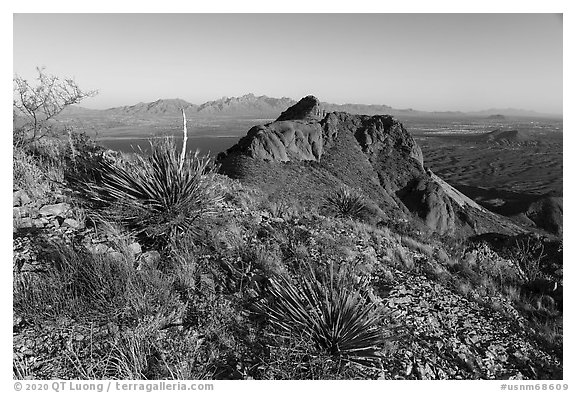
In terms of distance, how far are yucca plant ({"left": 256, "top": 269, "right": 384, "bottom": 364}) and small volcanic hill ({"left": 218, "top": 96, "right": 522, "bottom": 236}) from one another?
49.5 ft

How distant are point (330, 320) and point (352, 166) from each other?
91.2 feet

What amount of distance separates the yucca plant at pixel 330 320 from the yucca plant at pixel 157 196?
5.92 feet

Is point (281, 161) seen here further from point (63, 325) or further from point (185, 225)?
point (63, 325)

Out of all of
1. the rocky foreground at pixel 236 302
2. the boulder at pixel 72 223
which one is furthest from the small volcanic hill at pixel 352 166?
the boulder at pixel 72 223

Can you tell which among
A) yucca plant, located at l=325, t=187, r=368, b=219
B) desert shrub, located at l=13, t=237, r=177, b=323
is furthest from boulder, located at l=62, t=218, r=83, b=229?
yucca plant, located at l=325, t=187, r=368, b=219

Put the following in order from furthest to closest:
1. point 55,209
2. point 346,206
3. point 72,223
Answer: point 346,206 < point 55,209 < point 72,223

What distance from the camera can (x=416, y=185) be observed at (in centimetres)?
3069

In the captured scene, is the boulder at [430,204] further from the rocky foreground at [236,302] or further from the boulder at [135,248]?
the boulder at [135,248]

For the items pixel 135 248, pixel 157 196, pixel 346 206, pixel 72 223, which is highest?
pixel 157 196

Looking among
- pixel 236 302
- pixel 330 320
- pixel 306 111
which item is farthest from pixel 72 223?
pixel 306 111

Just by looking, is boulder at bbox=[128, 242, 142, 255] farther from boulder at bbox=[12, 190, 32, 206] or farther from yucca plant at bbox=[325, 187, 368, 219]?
yucca plant at bbox=[325, 187, 368, 219]

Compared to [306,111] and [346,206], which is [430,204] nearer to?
[306,111]

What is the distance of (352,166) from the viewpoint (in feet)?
99.9

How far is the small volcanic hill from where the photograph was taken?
2239 cm
